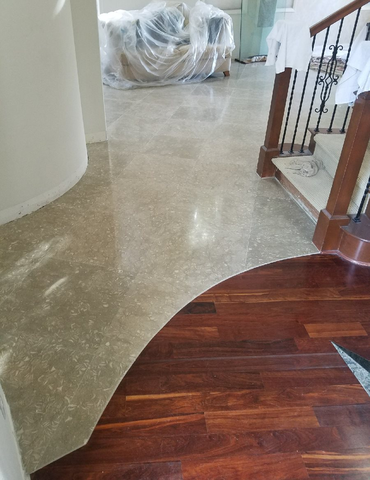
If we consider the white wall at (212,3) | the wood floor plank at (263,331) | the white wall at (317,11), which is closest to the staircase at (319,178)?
the wood floor plank at (263,331)

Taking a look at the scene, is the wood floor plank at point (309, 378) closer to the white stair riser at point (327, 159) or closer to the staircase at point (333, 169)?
the staircase at point (333, 169)

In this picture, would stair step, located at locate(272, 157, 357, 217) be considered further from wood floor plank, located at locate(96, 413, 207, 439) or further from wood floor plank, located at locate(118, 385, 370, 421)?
wood floor plank, located at locate(96, 413, 207, 439)

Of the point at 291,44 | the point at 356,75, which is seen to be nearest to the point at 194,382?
the point at 356,75

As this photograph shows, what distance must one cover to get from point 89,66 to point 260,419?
127 inches

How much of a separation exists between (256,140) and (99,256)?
2.34m

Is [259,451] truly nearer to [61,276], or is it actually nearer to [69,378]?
[69,378]

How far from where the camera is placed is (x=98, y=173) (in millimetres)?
3246

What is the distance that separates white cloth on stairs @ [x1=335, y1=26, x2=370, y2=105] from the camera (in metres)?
1.80

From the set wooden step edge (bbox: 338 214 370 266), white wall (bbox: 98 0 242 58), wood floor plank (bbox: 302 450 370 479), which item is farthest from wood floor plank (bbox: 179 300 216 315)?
white wall (bbox: 98 0 242 58)

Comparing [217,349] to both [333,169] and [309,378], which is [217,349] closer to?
[309,378]

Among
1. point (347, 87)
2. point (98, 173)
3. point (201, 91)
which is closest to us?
point (347, 87)

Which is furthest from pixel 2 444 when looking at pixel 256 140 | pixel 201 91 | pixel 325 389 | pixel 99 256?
pixel 201 91

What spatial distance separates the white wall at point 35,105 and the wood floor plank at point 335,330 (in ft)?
6.44

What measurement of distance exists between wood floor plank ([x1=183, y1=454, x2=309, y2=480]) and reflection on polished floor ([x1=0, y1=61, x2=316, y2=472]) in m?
0.41
